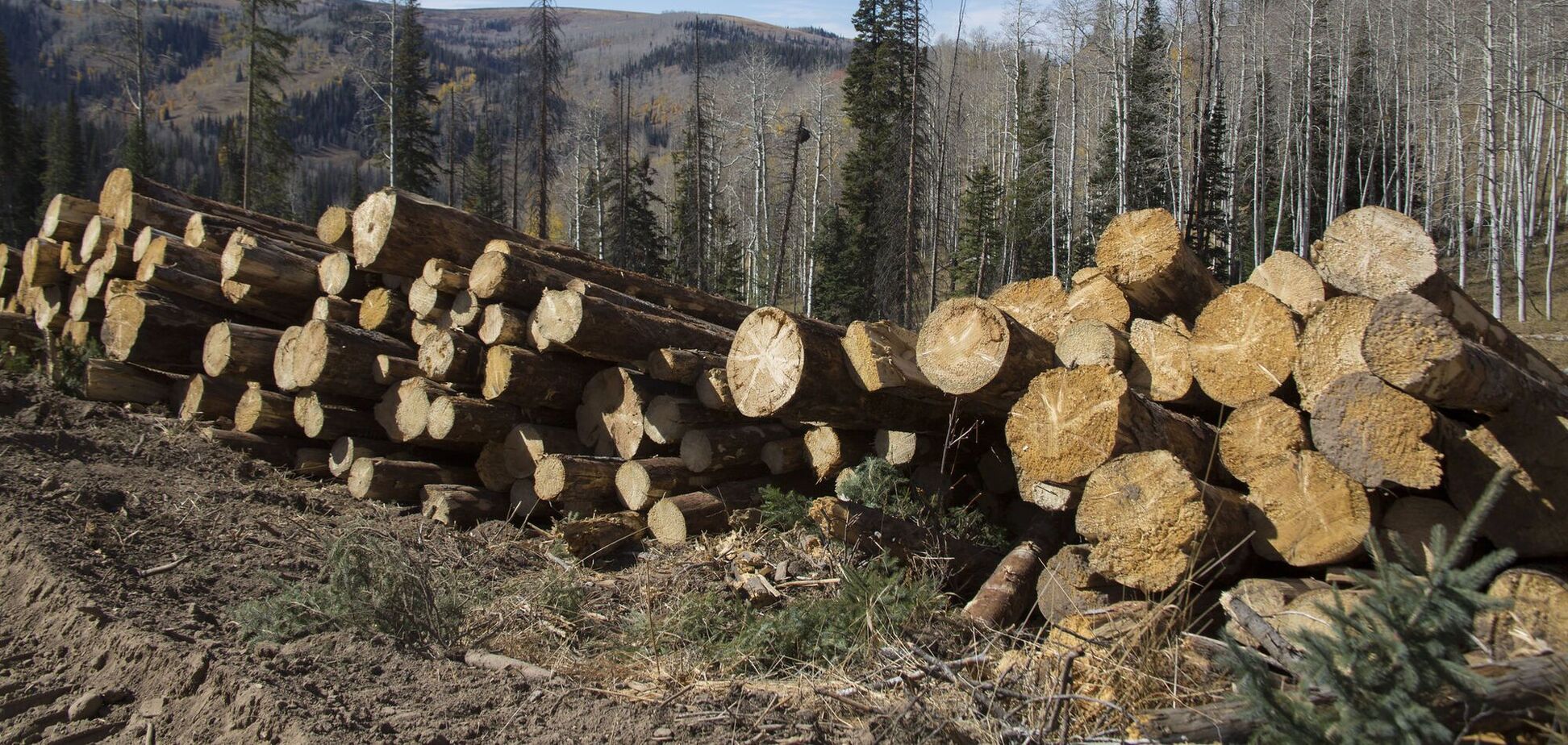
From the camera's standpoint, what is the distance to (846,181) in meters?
29.1

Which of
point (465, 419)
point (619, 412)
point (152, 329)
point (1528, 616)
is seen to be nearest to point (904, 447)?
point (619, 412)

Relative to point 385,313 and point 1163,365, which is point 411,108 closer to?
point 385,313

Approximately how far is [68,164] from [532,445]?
5292 cm

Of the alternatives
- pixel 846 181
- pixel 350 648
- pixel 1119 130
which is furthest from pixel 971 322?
pixel 846 181

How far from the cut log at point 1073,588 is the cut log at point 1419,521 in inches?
43.8

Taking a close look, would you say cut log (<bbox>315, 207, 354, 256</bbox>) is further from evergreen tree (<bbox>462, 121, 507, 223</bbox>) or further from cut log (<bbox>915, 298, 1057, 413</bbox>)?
evergreen tree (<bbox>462, 121, 507, 223</bbox>)

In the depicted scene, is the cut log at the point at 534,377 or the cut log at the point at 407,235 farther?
the cut log at the point at 407,235

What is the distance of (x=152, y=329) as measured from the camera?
7227mm

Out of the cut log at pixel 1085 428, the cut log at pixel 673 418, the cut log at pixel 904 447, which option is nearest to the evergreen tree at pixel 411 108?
the cut log at pixel 673 418

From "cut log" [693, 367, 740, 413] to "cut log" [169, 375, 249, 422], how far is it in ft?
12.1

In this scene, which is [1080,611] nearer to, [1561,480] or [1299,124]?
[1561,480]

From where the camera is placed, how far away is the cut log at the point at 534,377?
20.0 ft

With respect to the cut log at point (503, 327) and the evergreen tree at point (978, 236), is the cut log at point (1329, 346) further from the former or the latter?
the evergreen tree at point (978, 236)

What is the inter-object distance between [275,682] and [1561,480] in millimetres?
5180
